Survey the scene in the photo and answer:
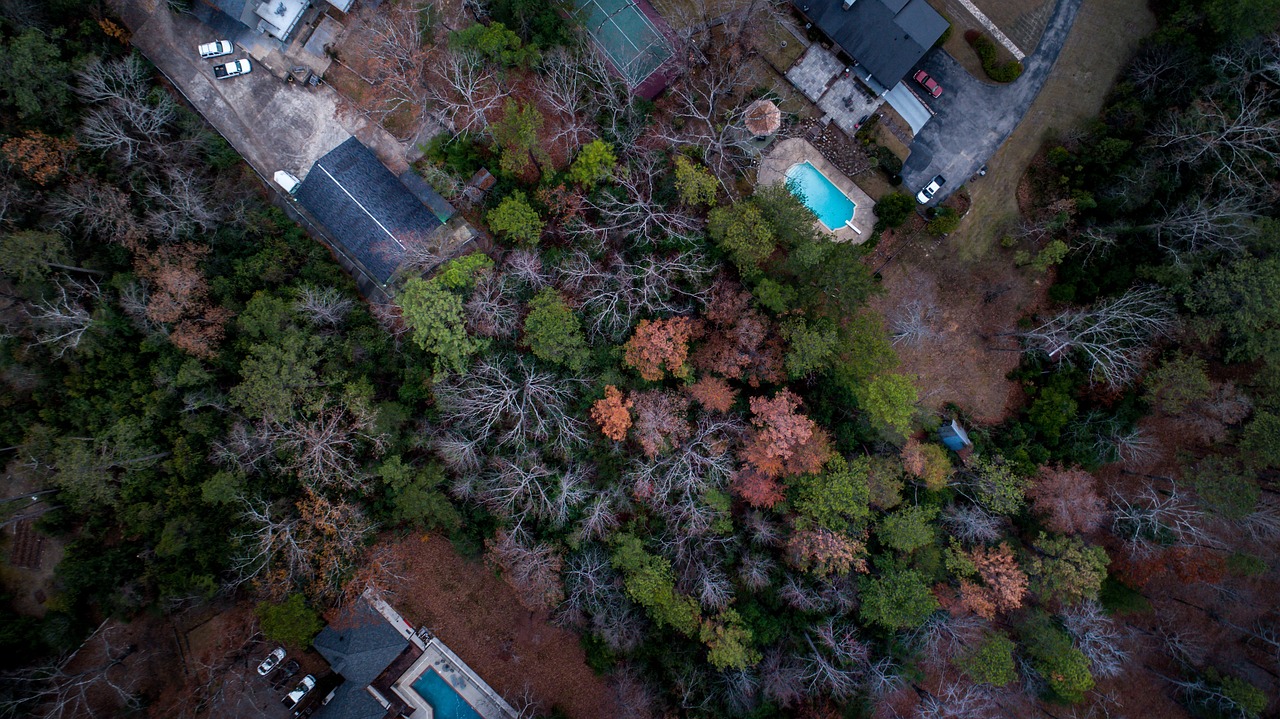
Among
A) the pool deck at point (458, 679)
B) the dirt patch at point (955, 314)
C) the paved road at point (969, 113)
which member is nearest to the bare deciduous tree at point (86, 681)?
the pool deck at point (458, 679)

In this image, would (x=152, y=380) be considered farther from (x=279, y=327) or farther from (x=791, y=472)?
(x=791, y=472)

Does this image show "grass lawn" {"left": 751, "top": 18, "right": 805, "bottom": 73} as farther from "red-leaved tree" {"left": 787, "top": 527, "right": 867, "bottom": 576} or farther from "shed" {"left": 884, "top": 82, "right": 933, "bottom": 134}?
"red-leaved tree" {"left": 787, "top": 527, "right": 867, "bottom": 576}

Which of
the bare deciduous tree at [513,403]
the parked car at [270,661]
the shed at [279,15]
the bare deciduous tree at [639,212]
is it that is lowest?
the parked car at [270,661]

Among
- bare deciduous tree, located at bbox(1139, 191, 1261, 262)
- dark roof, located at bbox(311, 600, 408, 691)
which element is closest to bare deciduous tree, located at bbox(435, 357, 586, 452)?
dark roof, located at bbox(311, 600, 408, 691)

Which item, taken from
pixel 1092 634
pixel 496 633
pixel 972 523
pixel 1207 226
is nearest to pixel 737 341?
pixel 972 523

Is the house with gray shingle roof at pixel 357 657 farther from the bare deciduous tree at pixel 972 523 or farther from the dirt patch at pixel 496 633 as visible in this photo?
the bare deciduous tree at pixel 972 523

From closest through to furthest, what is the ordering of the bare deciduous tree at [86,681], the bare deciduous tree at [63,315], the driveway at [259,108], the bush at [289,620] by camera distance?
the bare deciduous tree at [86,681] < the bare deciduous tree at [63,315] < the bush at [289,620] < the driveway at [259,108]
